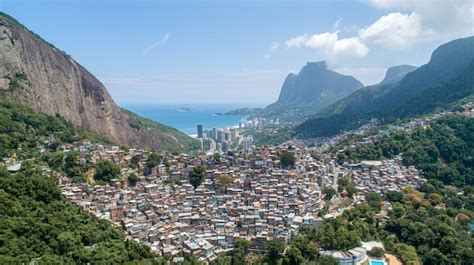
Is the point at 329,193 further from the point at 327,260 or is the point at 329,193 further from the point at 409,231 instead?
the point at 327,260

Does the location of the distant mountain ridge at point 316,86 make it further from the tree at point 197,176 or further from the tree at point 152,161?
the tree at point 197,176

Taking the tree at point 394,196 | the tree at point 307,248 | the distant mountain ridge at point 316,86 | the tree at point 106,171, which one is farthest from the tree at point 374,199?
the distant mountain ridge at point 316,86

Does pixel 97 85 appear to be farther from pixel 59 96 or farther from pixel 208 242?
pixel 208 242

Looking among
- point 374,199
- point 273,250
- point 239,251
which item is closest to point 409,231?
point 374,199

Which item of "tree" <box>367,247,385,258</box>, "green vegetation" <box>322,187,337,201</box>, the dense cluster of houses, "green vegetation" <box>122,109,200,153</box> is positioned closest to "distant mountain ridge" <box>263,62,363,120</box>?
"green vegetation" <box>122,109,200,153</box>

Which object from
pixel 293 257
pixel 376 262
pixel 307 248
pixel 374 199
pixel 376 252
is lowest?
pixel 376 262

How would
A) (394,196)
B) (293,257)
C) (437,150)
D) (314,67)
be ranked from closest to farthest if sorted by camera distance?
(293,257) → (394,196) → (437,150) → (314,67)
